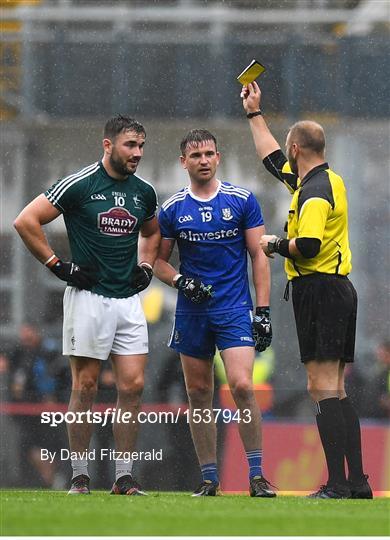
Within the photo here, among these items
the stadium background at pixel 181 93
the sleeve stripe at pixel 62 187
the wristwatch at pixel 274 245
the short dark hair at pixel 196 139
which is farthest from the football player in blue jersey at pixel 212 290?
the stadium background at pixel 181 93

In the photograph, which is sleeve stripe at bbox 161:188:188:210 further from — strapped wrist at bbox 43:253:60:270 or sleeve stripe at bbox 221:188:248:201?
strapped wrist at bbox 43:253:60:270

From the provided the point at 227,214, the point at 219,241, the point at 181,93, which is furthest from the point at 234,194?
the point at 181,93

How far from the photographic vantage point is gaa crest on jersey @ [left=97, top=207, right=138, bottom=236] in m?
6.68

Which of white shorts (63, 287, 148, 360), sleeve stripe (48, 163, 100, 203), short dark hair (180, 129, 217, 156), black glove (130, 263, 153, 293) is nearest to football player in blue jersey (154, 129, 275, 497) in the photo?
short dark hair (180, 129, 217, 156)

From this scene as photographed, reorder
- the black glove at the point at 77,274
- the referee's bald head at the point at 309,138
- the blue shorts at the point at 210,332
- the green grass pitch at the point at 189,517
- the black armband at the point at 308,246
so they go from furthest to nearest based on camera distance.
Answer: the blue shorts at the point at 210,332 → the black glove at the point at 77,274 → the referee's bald head at the point at 309,138 → the black armband at the point at 308,246 → the green grass pitch at the point at 189,517

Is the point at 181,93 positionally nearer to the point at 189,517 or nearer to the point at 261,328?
the point at 261,328

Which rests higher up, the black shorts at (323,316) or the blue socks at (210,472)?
the black shorts at (323,316)

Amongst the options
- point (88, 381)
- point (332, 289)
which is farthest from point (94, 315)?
point (332, 289)

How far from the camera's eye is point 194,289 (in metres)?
6.69

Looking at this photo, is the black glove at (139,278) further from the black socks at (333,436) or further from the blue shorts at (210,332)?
the black socks at (333,436)

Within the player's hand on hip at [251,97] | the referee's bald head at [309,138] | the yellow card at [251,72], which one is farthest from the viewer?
the player's hand on hip at [251,97]

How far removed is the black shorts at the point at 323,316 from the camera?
6492 millimetres

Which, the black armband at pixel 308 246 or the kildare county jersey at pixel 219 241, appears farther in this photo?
the kildare county jersey at pixel 219 241

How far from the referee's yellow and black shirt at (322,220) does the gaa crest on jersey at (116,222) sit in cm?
71
